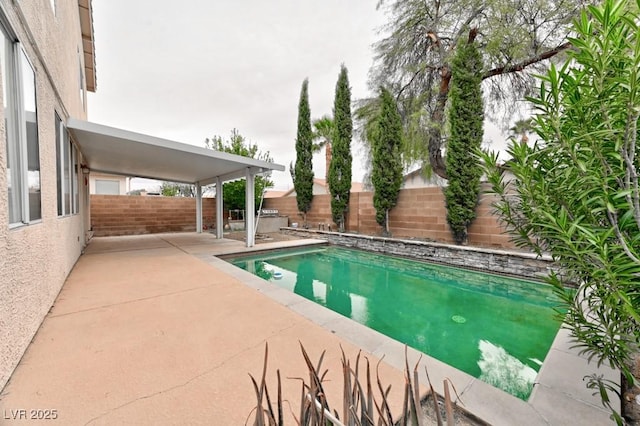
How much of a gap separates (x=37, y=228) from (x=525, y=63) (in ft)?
41.9

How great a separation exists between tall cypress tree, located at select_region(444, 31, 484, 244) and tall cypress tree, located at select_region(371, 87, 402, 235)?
2.39 metres

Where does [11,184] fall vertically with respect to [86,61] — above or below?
below

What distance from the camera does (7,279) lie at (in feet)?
6.91

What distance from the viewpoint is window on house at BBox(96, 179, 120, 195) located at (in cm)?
1859

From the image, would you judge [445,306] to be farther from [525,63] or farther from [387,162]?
[525,63]

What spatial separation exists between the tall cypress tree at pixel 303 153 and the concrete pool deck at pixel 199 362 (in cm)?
1076

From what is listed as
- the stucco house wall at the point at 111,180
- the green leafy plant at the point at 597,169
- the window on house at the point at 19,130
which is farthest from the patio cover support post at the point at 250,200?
the stucco house wall at the point at 111,180

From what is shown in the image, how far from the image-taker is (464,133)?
337 inches

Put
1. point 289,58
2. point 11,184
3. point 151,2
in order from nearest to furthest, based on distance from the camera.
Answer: point 11,184
point 151,2
point 289,58

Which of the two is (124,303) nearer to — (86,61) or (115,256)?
(115,256)

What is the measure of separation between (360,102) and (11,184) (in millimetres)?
13652

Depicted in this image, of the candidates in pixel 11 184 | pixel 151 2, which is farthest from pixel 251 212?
pixel 151 2

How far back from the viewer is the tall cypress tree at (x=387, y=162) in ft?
35.0

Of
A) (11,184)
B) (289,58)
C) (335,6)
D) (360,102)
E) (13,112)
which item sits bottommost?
(11,184)
